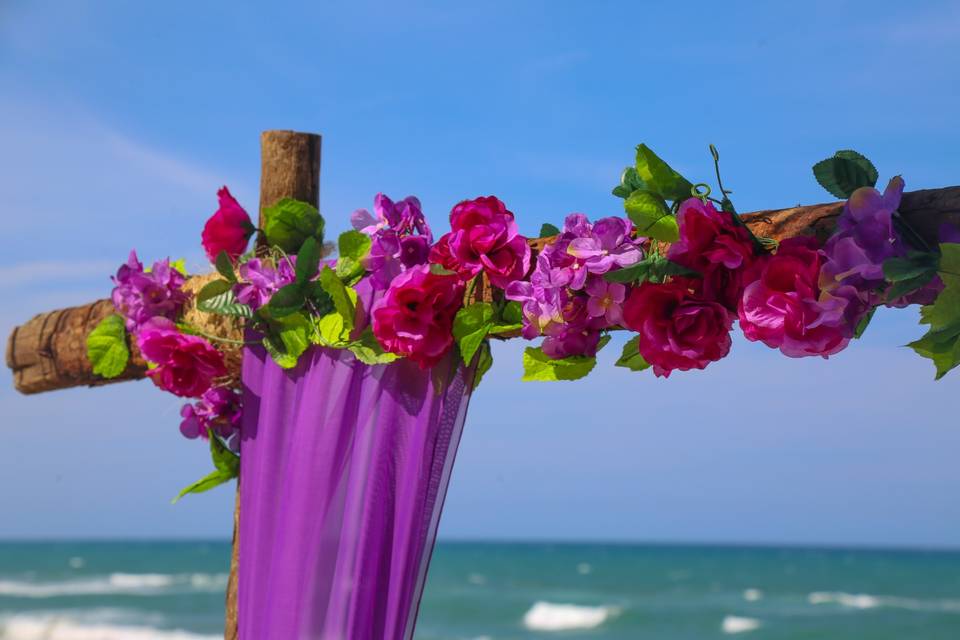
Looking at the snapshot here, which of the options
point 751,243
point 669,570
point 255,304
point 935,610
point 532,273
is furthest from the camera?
point 669,570

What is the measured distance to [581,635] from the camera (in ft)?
36.7

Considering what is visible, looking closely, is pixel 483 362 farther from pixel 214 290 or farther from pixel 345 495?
pixel 214 290

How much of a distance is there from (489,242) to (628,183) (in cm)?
27

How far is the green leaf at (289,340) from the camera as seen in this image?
6.84 feet

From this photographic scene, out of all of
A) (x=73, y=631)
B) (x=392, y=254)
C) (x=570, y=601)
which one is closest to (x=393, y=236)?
(x=392, y=254)

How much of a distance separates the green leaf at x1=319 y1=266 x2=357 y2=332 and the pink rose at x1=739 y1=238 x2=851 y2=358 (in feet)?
2.59

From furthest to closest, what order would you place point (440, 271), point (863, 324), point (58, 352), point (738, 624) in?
point (738, 624) → point (58, 352) → point (440, 271) → point (863, 324)

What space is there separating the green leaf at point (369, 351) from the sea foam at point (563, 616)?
32.5 feet

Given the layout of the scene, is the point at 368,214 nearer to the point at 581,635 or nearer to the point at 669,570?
the point at 581,635

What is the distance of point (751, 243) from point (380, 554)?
2.90ft

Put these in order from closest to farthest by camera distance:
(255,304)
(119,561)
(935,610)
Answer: (255,304) → (935,610) → (119,561)

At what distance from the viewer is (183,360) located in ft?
7.74

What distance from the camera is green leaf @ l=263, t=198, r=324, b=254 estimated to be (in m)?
2.22

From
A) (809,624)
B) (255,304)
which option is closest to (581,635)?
(809,624)
